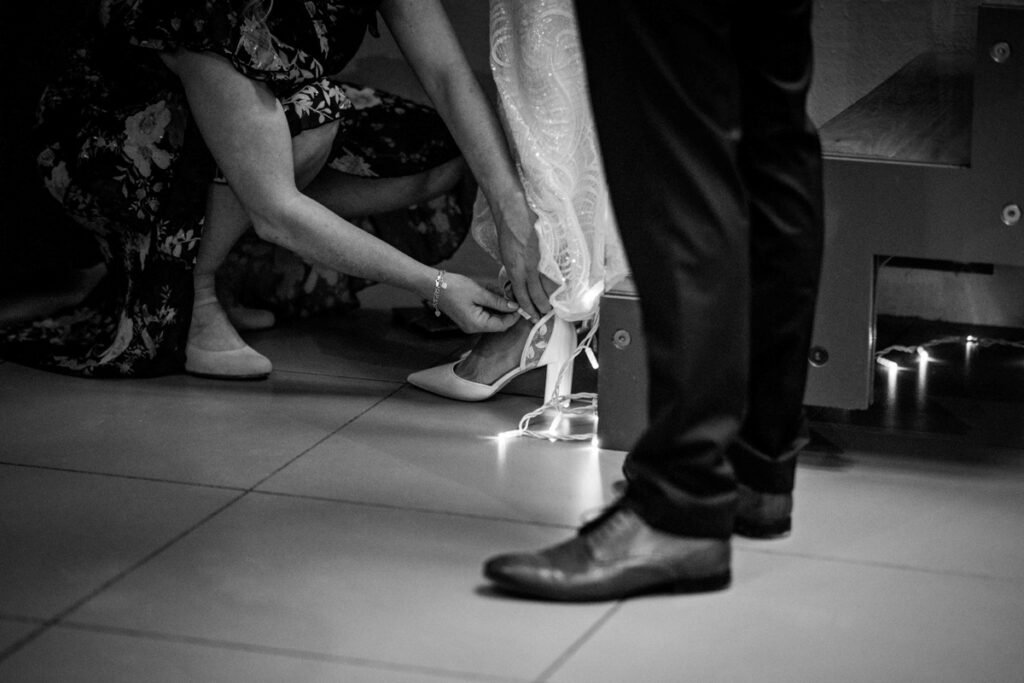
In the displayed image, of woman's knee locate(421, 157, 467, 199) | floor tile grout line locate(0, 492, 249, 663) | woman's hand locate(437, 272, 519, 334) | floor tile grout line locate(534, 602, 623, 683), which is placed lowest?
floor tile grout line locate(534, 602, 623, 683)

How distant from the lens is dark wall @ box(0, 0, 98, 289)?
2344 millimetres

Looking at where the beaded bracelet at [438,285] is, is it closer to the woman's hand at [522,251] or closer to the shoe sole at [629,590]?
the woman's hand at [522,251]

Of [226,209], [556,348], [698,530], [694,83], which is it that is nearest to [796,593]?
[698,530]

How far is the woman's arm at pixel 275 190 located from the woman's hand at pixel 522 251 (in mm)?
48

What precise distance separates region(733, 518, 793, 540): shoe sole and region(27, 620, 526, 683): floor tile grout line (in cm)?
38

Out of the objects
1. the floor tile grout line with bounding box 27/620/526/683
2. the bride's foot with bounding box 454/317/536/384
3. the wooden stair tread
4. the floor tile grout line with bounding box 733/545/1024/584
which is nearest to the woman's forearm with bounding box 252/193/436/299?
the bride's foot with bounding box 454/317/536/384

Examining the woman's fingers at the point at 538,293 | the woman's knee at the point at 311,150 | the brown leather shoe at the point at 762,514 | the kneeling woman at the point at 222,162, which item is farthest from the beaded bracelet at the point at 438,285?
the brown leather shoe at the point at 762,514

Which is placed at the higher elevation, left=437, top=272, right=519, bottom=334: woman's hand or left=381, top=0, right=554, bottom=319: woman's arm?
left=381, top=0, right=554, bottom=319: woman's arm

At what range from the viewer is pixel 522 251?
5.90ft

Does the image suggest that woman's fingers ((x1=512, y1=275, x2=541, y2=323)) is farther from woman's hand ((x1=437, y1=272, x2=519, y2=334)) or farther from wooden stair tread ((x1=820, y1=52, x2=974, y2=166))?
wooden stair tread ((x1=820, y1=52, x2=974, y2=166))

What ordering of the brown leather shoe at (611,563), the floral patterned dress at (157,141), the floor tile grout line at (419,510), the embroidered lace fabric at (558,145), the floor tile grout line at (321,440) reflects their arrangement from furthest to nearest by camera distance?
1. the floral patterned dress at (157,141)
2. the embroidered lace fabric at (558,145)
3. the floor tile grout line at (321,440)
4. the floor tile grout line at (419,510)
5. the brown leather shoe at (611,563)

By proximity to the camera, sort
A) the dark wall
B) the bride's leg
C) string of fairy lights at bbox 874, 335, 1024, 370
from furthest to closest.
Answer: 1. the dark wall
2. string of fairy lights at bbox 874, 335, 1024, 370
3. the bride's leg

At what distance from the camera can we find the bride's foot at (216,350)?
2.00m

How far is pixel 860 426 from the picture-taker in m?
1.80
